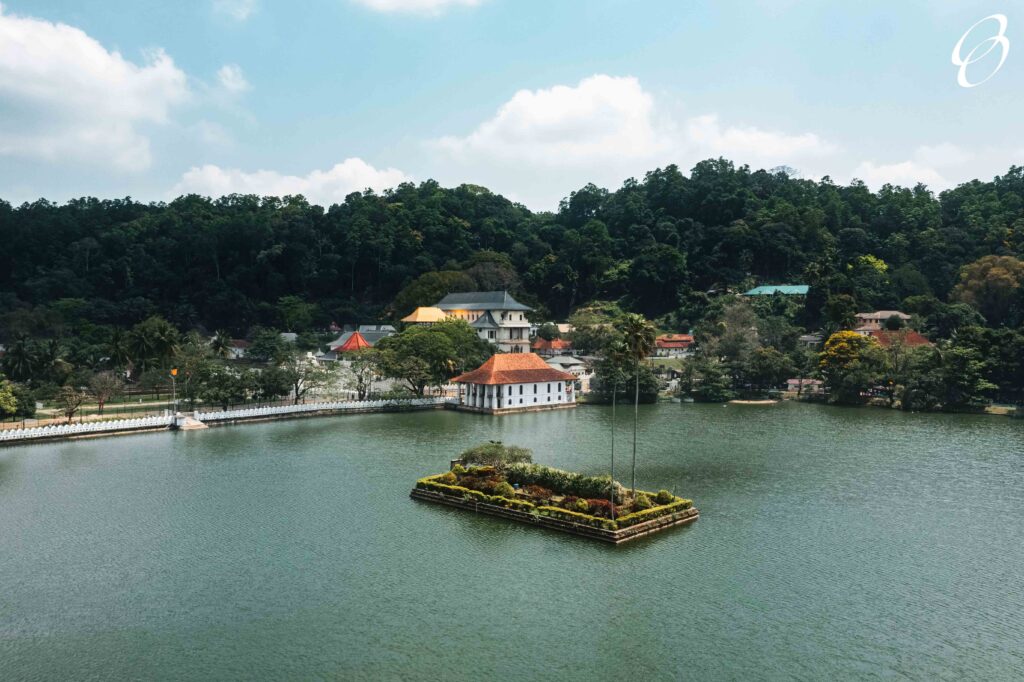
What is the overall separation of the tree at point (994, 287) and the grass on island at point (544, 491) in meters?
63.4

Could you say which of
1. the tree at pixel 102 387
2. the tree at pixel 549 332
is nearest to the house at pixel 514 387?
the tree at pixel 102 387

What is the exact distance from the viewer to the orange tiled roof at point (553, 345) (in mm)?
87562

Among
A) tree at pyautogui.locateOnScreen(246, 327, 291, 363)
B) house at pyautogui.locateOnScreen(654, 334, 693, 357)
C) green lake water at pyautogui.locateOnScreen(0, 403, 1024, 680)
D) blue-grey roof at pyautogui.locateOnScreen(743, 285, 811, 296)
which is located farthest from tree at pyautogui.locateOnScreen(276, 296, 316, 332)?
green lake water at pyautogui.locateOnScreen(0, 403, 1024, 680)

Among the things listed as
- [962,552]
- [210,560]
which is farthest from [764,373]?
[210,560]

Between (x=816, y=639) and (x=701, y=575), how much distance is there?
4.64 meters

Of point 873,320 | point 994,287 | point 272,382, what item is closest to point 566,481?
point 272,382

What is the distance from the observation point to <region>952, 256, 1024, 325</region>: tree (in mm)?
77062

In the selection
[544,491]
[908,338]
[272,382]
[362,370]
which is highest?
[908,338]

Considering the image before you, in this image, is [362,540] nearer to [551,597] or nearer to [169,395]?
[551,597]

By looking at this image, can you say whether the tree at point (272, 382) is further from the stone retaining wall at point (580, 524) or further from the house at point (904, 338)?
the house at point (904, 338)

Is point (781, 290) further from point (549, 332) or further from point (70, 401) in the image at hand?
point (70, 401)

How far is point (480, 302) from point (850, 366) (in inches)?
1663

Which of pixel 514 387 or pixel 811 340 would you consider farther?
pixel 811 340

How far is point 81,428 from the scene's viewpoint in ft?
148
